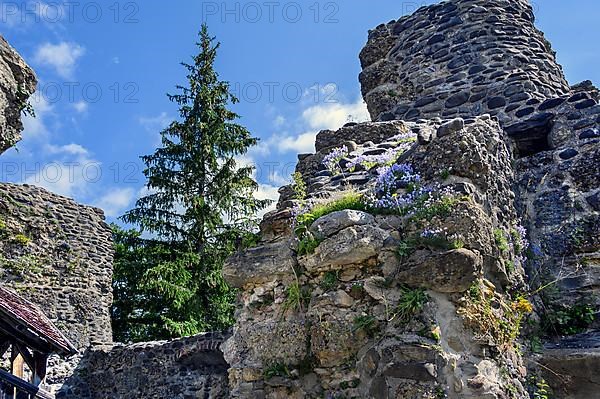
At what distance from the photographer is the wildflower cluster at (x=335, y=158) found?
571 centimetres

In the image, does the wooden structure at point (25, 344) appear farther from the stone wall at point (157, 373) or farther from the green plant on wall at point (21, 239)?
the green plant on wall at point (21, 239)

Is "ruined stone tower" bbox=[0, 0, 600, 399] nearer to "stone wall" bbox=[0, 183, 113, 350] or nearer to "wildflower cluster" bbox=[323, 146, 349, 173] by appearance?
"wildflower cluster" bbox=[323, 146, 349, 173]

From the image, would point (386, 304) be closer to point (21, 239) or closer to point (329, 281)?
point (329, 281)

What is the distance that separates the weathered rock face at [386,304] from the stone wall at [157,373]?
5.62 m

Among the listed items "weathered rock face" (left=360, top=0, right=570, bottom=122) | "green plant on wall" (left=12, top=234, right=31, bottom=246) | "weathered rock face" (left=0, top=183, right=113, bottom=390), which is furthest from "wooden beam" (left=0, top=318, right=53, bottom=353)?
"green plant on wall" (left=12, top=234, right=31, bottom=246)

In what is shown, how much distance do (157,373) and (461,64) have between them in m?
6.78

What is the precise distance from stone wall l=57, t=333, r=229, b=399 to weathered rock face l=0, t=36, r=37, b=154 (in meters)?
5.70

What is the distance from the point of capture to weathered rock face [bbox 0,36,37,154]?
185 inches

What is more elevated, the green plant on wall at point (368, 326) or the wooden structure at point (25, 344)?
the wooden structure at point (25, 344)

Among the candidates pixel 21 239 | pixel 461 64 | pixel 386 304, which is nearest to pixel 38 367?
pixel 386 304

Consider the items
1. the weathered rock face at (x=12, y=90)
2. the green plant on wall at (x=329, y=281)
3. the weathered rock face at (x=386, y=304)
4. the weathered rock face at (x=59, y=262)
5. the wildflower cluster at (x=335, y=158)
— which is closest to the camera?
the weathered rock face at (x=386, y=304)

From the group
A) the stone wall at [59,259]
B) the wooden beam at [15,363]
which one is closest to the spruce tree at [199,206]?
the stone wall at [59,259]

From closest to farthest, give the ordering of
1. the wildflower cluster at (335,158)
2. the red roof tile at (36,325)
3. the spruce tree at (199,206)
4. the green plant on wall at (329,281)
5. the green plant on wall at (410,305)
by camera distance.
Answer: the green plant on wall at (410,305), the green plant on wall at (329,281), the wildflower cluster at (335,158), the red roof tile at (36,325), the spruce tree at (199,206)

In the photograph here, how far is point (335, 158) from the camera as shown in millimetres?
5789
